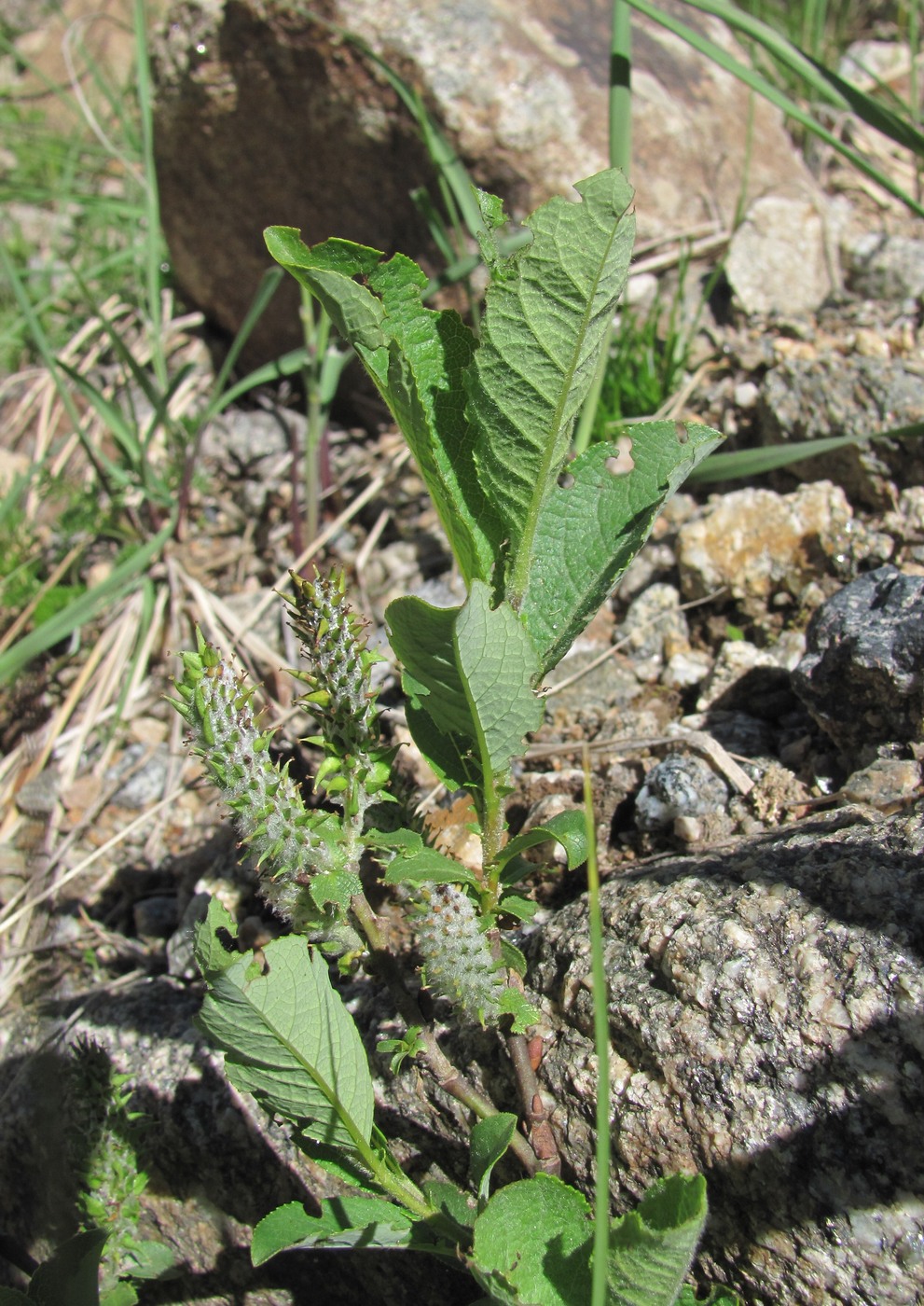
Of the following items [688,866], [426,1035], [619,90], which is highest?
[619,90]

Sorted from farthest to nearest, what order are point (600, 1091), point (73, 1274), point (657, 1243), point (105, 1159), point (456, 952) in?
1. point (105, 1159)
2. point (73, 1274)
3. point (456, 952)
4. point (657, 1243)
5. point (600, 1091)

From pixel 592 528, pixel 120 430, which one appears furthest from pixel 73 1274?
pixel 120 430

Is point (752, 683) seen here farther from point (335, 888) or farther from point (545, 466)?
point (335, 888)

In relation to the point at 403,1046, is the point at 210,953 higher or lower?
higher

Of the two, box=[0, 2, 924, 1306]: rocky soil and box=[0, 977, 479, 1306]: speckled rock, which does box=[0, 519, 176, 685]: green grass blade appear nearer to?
box=[0, 2, 924, 1306]: rocky soil

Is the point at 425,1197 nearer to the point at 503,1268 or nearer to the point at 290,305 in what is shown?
the point at 503,1268

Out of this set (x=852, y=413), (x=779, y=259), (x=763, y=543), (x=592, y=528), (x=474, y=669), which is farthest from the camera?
(x=779, y=259)

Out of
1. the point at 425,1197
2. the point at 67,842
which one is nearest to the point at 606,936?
the point at 425,1197

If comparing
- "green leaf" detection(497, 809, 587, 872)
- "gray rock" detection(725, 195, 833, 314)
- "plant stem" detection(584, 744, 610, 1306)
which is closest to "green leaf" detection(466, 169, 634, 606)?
"green leaf" detection(497, 809, 587, 872)
